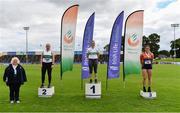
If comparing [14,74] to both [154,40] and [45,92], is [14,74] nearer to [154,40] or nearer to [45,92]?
[45,92]

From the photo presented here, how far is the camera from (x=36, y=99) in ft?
44.1

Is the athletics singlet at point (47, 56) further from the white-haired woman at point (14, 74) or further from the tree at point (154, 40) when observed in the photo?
the tree at point (154, 40)

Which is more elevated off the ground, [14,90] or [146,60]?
[146,60]

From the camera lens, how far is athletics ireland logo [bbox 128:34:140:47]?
15562mm

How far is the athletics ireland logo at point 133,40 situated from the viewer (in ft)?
51.1

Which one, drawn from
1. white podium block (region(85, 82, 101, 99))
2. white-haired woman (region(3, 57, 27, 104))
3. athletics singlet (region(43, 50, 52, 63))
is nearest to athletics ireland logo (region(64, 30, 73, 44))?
athletics singlet (region(43, 50, 52, 63))

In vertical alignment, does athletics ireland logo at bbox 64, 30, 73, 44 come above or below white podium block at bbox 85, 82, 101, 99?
above

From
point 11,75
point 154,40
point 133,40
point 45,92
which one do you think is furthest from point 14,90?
point 154,40

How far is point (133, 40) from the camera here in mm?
15578

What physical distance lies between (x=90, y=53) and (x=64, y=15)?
251 centimetres

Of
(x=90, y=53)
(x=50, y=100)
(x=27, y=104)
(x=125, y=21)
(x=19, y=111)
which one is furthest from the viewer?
(x=125, y=21)

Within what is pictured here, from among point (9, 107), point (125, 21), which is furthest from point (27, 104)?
point (125, 21)

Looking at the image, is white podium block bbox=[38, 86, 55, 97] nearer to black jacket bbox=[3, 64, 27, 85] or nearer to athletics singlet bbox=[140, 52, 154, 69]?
black jacket bbox=[3, 64, 27, 85]

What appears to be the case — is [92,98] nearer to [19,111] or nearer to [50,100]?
[50,100]
